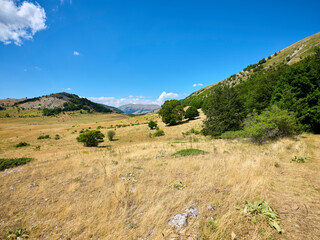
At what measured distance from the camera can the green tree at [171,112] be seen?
1763 inches

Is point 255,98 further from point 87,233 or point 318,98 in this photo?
point 87,233

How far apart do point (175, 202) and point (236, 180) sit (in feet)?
9.58

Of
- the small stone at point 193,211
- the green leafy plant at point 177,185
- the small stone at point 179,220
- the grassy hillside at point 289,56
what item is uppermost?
the grassy hillside at point 289,56

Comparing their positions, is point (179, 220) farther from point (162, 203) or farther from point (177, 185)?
point (177, 185)

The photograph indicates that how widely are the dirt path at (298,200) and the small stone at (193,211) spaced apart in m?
1.78

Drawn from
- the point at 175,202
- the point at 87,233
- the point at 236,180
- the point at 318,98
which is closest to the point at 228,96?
the point at 318,98

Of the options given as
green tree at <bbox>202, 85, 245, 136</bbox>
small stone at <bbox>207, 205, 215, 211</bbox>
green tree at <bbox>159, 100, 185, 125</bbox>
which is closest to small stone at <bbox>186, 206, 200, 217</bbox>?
small stone at <bbox>207, 205, 215, 211</bbox>

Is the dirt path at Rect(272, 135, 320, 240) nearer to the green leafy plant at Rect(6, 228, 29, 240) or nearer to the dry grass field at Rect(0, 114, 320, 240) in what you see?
the dry grass field at Rect(0, 114, 320, 240)

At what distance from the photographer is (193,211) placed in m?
3.48

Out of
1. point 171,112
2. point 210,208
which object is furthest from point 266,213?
point 171,112

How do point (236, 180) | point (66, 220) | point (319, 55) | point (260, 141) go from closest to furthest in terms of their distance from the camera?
point (66, 220) < point (236, 180) < point (260, 141) < point (319, 55)

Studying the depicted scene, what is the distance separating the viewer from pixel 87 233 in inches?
117

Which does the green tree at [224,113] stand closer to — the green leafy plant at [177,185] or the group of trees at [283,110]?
the group of trees at [283,110]

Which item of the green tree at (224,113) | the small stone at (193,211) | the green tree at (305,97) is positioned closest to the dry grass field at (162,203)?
the small stone at (193,211)
